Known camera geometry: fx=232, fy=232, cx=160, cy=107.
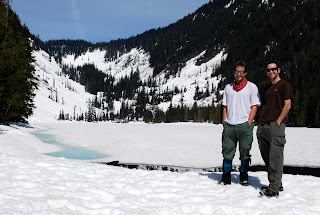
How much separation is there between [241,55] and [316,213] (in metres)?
206

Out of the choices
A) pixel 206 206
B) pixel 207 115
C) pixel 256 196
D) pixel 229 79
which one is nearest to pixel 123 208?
pixel 206 206

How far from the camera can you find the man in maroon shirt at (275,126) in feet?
18.4

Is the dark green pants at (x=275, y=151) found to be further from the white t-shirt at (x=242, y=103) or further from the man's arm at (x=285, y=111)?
the white t-shirt at (x=242, y=103)

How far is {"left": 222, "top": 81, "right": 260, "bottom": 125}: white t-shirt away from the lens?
20.7 ft

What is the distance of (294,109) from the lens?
245ft

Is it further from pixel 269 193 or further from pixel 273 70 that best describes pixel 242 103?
pixel 269 193

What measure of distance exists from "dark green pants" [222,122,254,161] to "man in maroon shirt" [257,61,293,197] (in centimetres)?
43

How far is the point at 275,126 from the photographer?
5.68 metres

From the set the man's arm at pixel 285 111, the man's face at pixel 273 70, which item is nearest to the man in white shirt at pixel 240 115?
the man's face at pixel 273 70

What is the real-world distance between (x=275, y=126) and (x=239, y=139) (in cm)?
106

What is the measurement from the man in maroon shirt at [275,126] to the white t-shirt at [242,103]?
0.42 m

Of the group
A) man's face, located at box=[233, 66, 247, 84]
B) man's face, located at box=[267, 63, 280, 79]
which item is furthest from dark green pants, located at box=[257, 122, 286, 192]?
man's face, located at box=[233, 66, 247, 84]

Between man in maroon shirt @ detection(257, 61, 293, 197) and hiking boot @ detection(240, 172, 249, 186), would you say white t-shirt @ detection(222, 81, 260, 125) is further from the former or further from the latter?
hiking boot @ detection(240, 172, 249, 186)

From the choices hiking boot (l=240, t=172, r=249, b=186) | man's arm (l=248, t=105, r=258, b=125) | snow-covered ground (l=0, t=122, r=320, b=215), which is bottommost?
snow-covered ground (l=0, t=122, r=320, b=215)
